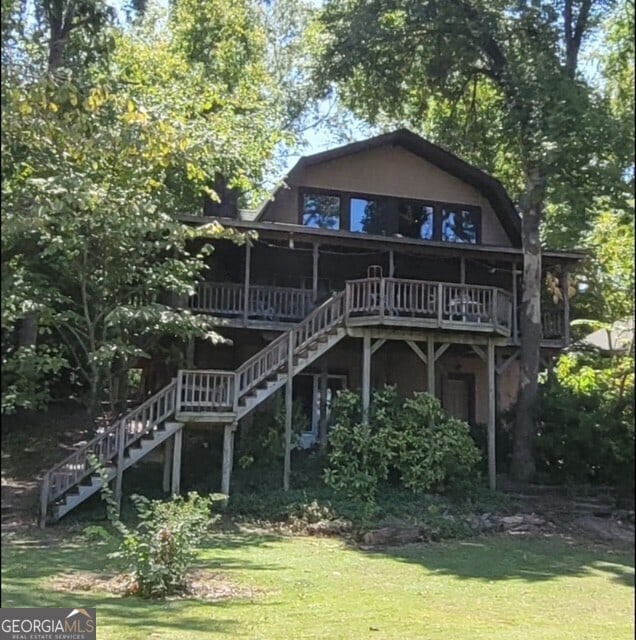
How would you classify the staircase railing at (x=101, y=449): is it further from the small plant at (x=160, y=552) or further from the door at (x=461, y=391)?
the door at (x=461, y=391)

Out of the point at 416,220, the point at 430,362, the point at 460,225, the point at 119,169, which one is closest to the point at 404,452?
the point at 430,362

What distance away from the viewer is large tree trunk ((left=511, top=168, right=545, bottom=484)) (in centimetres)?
723

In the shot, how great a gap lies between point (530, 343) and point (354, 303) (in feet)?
23.0

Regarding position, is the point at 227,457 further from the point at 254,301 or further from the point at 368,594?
the point at 368,594

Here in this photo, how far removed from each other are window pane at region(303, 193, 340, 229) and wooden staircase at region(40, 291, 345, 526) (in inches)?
143

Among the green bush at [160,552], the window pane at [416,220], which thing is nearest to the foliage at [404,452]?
the window pane at [416,220]

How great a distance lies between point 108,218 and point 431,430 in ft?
30.1

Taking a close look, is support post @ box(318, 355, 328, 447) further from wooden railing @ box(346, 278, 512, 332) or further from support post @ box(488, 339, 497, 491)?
support post @ box(488, 339, 497, 491)

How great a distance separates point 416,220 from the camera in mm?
19859

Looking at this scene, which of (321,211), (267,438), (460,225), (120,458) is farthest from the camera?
(460,225)

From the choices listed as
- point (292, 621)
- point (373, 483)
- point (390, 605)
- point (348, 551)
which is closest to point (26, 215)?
Answer: point (292, 621)

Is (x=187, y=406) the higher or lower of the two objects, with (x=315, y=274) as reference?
lower

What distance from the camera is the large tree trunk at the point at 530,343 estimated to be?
7.23m

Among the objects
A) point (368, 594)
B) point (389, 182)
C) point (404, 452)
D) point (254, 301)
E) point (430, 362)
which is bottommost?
point (368, 594)
